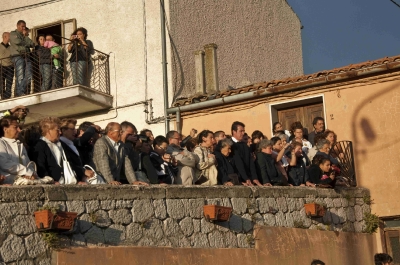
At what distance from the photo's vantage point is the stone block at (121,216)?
9992mm

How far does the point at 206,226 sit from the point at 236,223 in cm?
71

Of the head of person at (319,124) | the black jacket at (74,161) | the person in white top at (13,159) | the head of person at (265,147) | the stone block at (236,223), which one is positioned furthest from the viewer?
the head of person at (319,124)

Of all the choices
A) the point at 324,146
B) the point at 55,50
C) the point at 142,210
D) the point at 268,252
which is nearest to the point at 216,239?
the point at 268,252

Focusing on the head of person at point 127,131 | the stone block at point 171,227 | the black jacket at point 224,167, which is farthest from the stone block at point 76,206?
the black jacket at point 224,167

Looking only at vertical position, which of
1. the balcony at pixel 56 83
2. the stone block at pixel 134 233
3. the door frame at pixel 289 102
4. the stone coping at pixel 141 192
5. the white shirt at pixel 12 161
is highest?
the balcony at pixel 56 83

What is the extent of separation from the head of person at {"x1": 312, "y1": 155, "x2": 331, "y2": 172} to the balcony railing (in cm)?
611

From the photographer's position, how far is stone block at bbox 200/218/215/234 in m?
11.2

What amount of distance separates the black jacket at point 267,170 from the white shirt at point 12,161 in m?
4.56

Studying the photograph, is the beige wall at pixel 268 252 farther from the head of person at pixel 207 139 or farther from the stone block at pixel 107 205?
the head of person at pixel 207 139

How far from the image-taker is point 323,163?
13.7 meters

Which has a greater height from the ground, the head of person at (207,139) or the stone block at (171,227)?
the head of person at (207,139)

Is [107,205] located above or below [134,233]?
above

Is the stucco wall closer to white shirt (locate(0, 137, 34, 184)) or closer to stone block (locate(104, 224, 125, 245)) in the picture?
stone block (locate(104, 224, 125, 245))

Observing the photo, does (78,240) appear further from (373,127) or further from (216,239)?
(373,127)
